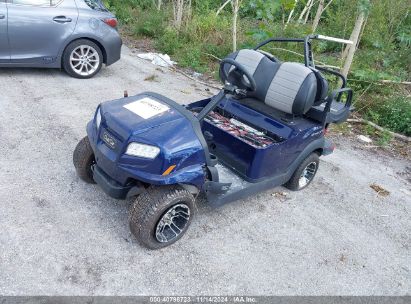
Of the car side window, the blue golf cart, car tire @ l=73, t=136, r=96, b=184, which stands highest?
the car side window

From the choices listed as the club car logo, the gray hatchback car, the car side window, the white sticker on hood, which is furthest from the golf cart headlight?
the car side window

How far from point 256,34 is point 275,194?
4085 millimetres

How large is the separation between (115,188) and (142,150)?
1.33 ft

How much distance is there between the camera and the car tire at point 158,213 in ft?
9.53

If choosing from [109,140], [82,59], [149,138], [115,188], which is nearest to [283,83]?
[149,138]

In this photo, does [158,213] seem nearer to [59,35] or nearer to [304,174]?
[304,174]

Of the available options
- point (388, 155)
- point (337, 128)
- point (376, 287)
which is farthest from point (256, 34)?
point (376, 287)

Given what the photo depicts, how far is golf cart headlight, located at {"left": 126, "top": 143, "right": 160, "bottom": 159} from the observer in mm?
2811

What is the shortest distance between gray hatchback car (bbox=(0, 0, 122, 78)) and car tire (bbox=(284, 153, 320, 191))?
3854mm

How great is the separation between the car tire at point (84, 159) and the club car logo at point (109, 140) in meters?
0.55

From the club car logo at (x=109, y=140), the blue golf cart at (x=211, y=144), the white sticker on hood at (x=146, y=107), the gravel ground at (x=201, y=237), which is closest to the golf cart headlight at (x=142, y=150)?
the blue golf cart at (x=211, y=144)

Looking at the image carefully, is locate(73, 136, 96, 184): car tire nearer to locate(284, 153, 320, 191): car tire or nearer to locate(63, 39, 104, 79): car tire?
locate(284, 153, 320, 191): car tire

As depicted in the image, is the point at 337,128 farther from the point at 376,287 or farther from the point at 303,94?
the point at 376,287

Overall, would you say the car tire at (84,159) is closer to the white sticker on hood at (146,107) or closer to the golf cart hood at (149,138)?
the golf cart hood at (149,138)
